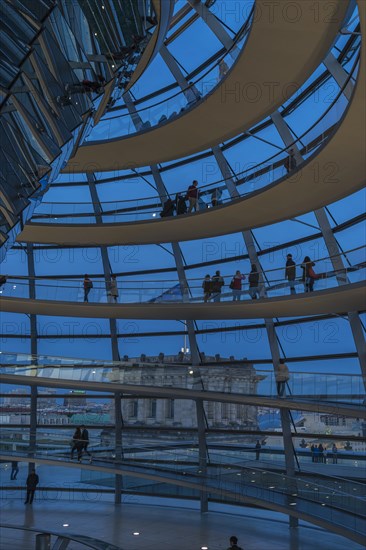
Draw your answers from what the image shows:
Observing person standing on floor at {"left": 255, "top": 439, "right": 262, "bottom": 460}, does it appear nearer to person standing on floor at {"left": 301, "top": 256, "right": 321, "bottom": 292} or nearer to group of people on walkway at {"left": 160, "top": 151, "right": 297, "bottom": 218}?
person standing on floor at {"left": 301, "top": 256, "right": 321, "bottom": 292}

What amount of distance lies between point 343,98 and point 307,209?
22.8 ft

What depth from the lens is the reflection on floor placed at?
25.2 metres

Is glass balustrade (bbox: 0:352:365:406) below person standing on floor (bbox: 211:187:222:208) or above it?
below

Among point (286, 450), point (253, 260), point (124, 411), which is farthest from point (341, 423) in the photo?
point (124, 411)

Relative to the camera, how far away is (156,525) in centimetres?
2838

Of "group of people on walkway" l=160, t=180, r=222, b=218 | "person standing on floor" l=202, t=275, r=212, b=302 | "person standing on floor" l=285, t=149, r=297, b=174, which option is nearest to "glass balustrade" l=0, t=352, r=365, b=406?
"person standing on floor" l=202, t=275, r=212, b=302

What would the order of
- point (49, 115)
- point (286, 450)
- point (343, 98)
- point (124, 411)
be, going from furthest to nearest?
point (124, 411) < point (286, 450) < point (343, 98) < point (49, 115)

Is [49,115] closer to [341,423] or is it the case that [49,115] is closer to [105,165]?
[105,165]

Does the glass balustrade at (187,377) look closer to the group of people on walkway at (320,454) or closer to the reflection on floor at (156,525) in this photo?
the group of people on walkway at (320,454)

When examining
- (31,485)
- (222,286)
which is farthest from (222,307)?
(31,485)

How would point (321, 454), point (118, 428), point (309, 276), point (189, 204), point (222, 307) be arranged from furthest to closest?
1. point (118, 428)
2. point (321, 454)
3. point (189, 204)
4. point (222, 307)
5. point (309, 276)

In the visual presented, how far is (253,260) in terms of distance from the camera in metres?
28.2

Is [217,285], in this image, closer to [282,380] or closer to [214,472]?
[282,380]

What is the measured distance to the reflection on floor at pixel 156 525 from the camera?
2520cm
